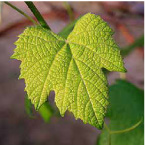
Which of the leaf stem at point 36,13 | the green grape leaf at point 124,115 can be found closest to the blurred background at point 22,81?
the green grape leaf at point 124,115

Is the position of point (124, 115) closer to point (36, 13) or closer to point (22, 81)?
point (36, 13)

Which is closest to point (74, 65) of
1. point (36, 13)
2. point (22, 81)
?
point (36, 13)

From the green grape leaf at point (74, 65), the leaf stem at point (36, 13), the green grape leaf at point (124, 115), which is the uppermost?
the leaf stem at point (36, 13)

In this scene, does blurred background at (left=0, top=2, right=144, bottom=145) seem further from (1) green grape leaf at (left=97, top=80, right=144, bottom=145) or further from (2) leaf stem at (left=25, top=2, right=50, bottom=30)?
(2) leaf stem at (left=25, top=2, right=50, bottom=30)

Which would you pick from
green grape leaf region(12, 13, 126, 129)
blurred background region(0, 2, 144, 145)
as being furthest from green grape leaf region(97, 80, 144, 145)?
blurred background region(0, 2, 144, 145)

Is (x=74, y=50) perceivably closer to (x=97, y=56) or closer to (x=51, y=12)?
(x=97, y=56)

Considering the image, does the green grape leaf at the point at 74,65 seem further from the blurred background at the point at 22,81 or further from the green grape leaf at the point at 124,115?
the blurred background at the point at 22,81
